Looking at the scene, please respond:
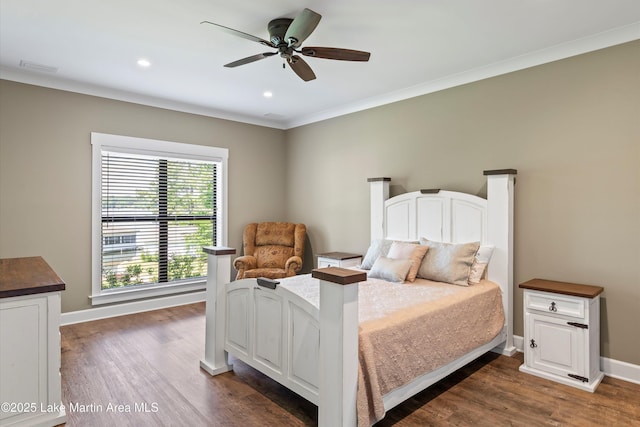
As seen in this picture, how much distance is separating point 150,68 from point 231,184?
214cm

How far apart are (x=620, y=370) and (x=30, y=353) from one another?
4.15 metres

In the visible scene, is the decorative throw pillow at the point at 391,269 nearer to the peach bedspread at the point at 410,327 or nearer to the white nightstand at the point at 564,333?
the peach bedspread at the point at 410,327

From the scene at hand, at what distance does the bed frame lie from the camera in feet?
6.49

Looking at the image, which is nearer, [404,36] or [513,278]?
[404,36]

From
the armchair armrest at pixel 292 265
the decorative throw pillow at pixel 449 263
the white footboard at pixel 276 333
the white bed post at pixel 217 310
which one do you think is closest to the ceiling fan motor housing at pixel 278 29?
the white bed post at pixel 217 310

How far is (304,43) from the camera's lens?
3230mm

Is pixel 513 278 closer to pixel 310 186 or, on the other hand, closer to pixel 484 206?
pixel 484 206

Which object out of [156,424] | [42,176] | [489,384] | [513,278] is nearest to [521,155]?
[513,278]

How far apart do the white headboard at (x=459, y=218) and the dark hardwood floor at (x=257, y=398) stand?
0.77 meters

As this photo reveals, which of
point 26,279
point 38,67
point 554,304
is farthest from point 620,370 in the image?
point 38,67

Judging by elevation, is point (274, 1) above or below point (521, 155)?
above

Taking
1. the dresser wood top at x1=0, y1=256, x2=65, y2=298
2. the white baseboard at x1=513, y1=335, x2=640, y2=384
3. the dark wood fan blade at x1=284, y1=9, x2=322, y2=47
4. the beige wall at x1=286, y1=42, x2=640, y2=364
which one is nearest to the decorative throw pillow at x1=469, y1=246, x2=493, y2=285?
the beige wall at x1=286, y1=42, x2=640, y2=364

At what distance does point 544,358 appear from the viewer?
9.70ft

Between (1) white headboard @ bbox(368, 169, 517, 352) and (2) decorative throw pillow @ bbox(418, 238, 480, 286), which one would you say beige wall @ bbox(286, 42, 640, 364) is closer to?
(1) white headboard @ bbox(368, 169, 517, 352)
